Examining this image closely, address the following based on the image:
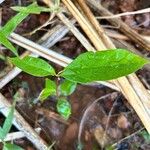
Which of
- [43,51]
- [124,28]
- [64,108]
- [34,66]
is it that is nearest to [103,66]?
[34,66]

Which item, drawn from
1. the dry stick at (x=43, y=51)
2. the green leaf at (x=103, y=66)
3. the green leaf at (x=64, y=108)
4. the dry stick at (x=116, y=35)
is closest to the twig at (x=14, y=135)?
the green leaf at (x=64, y=108)

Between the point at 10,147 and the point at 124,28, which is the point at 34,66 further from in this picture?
the point at 124,28

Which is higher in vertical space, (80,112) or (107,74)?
(107,74)

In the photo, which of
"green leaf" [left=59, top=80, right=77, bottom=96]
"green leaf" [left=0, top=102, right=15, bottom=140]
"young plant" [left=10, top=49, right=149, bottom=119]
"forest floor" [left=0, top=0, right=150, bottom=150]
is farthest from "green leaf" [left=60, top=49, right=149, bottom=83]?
"forest floor" [left=0, top=0, right=150, bottom=150]

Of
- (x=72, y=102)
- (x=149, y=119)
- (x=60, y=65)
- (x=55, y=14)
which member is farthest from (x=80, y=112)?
(x=55, y=14)

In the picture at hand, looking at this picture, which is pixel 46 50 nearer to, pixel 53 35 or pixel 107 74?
pixel 53 35

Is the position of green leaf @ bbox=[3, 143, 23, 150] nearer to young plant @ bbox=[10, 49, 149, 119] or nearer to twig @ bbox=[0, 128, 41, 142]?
twig @ bbox=[0, 128, 41, 142]

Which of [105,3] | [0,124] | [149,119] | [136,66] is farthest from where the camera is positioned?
[105,3]
